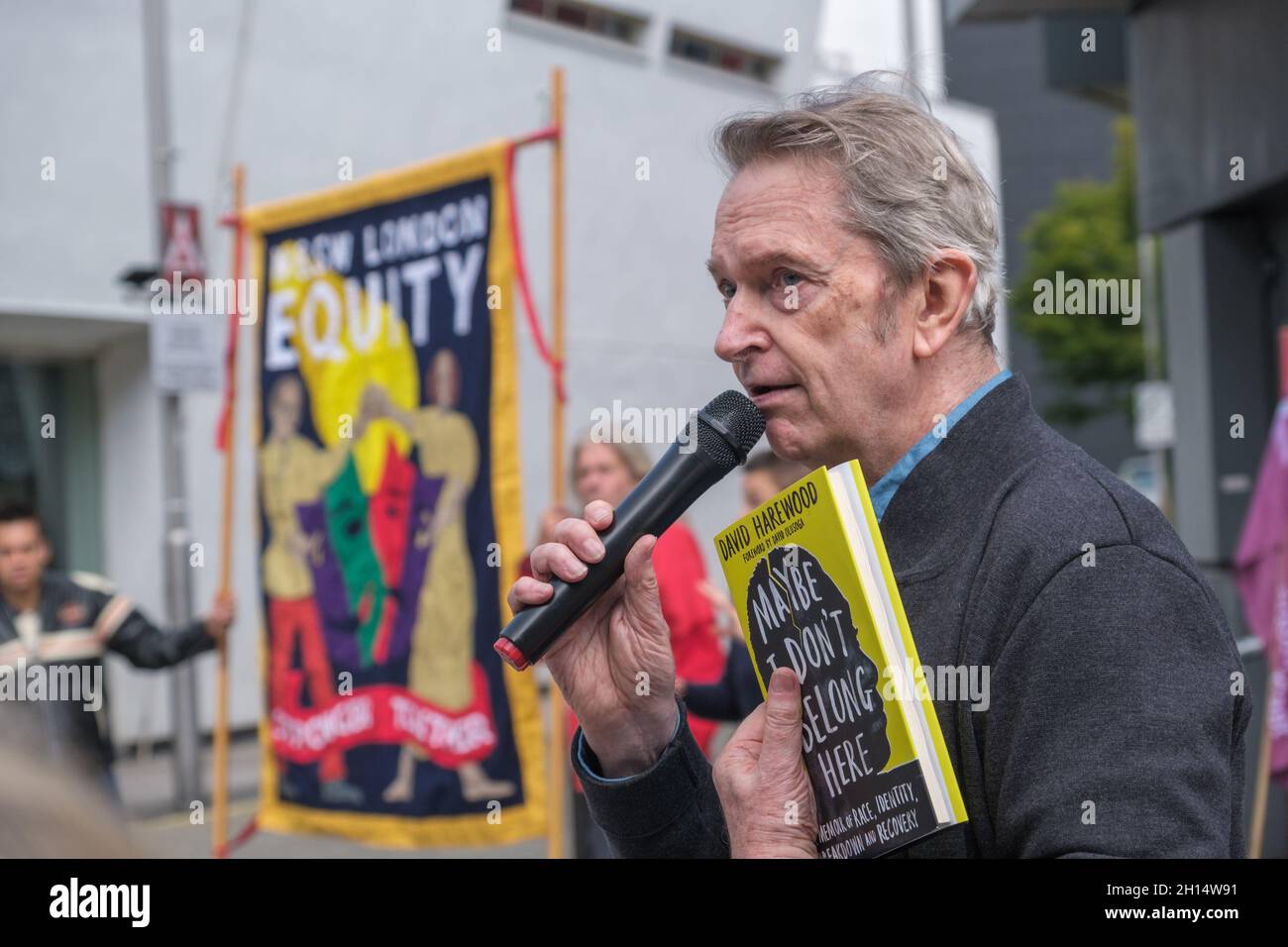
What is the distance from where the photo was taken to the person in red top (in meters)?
4.34

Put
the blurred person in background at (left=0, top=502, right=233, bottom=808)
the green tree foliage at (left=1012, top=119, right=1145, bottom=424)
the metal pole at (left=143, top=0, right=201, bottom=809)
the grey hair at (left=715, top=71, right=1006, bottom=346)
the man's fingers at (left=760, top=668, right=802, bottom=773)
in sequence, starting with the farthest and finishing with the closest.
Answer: the green tree foliage at (left=1012, top=119, right=1145, bottom=424) < the metal pole at (left=143, top=0, right=201, bottom=809) < the blurred person in background at (left=0, top=502, right=233, bottom=808) < the grey hair at (left=715, top=71, right=1006, bottom=346) < the man's fingers at (left=760, top=668, right=802, bottom=773)

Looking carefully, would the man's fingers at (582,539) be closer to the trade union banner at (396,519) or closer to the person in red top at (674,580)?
the person in red top at (674,580)

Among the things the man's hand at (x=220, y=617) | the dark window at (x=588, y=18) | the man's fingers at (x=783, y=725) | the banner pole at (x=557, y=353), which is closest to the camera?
the man's fingers at (x=783, y=725)

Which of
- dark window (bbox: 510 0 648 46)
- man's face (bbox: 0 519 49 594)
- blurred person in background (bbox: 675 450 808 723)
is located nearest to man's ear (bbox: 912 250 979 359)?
blurred person in background (bbox: 675 450 808 723)

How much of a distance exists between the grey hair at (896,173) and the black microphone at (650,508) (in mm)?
253

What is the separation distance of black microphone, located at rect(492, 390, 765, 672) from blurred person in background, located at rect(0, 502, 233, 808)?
10.5ft

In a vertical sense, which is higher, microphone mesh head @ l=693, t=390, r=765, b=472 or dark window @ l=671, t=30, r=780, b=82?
dark window @ l=671, t=30, r=780, b=82

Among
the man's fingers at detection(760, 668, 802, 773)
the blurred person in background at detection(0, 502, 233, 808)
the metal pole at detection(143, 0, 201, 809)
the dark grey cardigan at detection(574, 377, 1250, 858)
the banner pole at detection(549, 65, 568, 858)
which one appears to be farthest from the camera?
the metal pole at detection(143, 0, 201, 809)

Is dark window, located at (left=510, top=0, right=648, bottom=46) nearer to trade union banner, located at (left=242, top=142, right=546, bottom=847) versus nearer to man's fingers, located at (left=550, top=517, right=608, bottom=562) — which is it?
trade union banner, located at (left=242, top=142, right=546, bottom=847)

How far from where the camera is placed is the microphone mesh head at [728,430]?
1.61 m

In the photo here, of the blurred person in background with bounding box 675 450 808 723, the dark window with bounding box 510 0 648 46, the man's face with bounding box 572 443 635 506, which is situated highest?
the dark window with bounding box 510 0 648 46

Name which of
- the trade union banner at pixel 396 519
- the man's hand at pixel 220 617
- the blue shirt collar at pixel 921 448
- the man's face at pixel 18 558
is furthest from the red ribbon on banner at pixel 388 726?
the blue shirt collar at pixel 921 448

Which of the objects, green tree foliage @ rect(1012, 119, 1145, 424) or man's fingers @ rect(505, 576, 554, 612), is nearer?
man's fingers @ rect(505, 576, 554, 612)

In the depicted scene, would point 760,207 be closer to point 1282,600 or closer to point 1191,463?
point 1282,600
